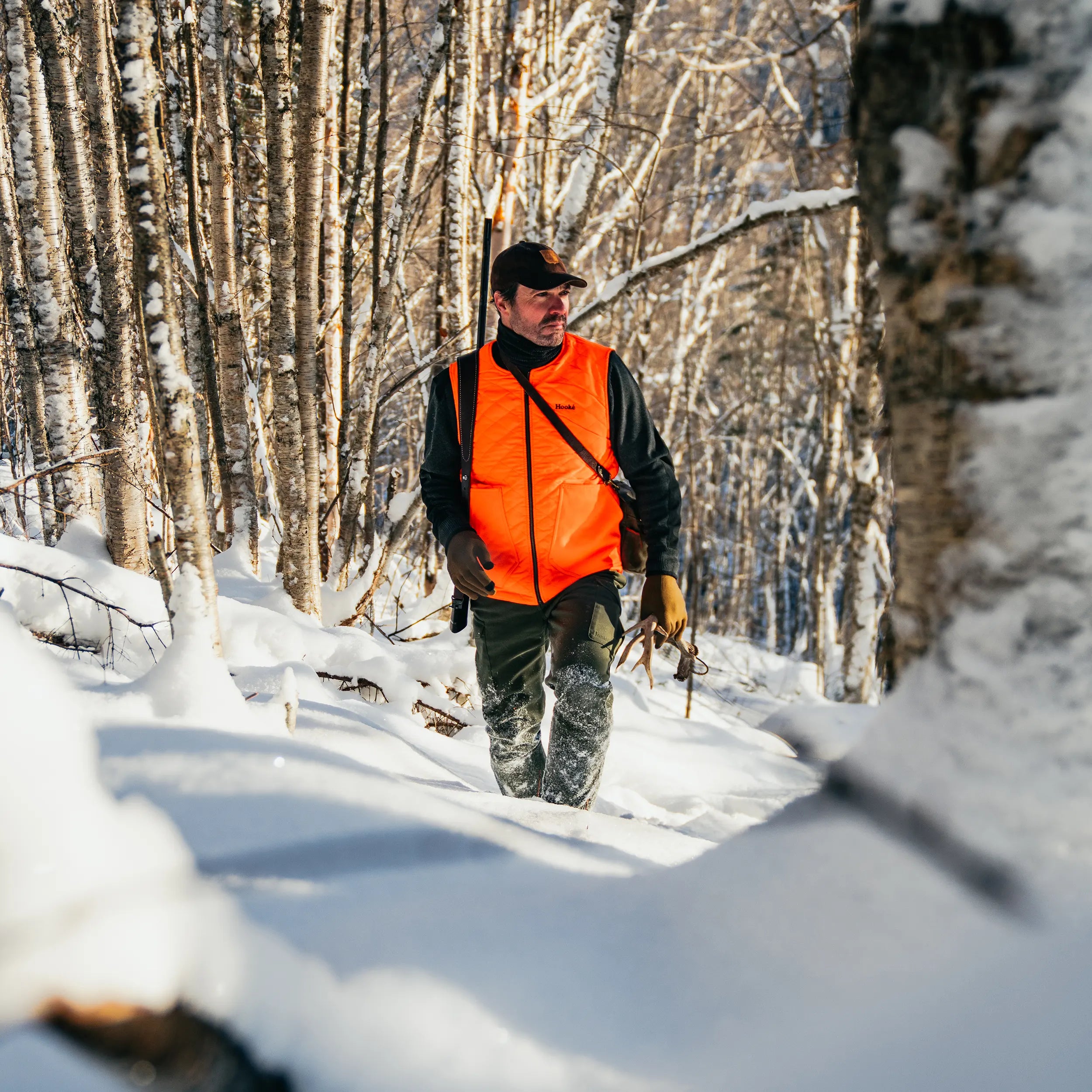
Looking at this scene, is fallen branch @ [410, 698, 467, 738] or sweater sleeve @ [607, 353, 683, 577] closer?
sweater sleeve @ [607, 353, 683, 577]

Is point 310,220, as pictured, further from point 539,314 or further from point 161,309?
point 539,314

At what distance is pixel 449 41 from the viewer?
493cm

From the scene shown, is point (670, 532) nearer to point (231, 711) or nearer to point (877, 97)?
point (231, 711)

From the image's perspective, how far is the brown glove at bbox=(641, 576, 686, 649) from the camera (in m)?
2.56

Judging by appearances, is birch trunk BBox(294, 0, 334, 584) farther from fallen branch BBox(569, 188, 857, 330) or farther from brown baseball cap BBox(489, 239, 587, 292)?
brown baseball cap BBox(489, 239, 587, 292)

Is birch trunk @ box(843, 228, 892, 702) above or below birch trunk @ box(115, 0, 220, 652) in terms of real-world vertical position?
below

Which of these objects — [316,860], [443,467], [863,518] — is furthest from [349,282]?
[316,860]

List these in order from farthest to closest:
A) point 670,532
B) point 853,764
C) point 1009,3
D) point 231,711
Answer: point 670,532 → point 231,711 → point 853,764 → point 1009,3

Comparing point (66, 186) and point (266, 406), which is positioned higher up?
point (66, 186)

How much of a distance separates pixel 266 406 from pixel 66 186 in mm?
3140

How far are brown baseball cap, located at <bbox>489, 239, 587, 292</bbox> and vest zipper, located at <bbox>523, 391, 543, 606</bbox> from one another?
0.36m

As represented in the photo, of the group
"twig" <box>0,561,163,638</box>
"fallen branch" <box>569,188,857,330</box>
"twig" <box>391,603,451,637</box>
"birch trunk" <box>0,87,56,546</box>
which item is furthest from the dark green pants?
"birch trunk" <box>0,87,56,546</box>

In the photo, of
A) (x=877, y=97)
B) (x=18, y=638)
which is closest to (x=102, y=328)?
(x=18, y=638)

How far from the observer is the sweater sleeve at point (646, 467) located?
8.48ft
